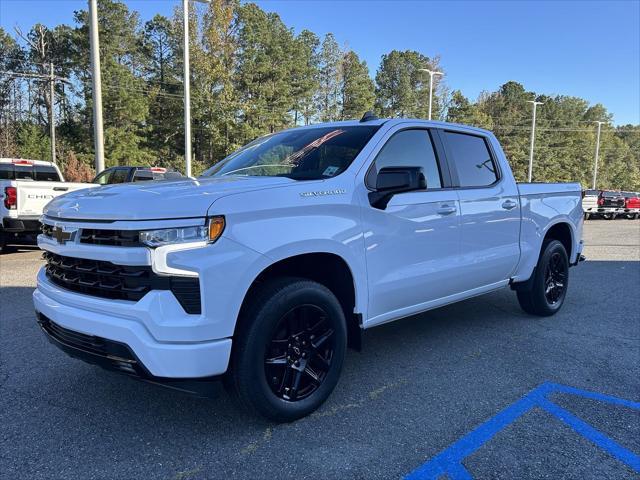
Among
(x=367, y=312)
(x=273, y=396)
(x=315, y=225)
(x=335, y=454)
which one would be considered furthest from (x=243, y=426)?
(x=315, y=225)

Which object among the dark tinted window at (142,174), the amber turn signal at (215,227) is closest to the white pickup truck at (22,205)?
the dark tinted window at (142,174)

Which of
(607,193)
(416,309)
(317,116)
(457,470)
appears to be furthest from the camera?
(317,116)

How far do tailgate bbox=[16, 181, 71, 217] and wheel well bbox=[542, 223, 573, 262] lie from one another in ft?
27.3

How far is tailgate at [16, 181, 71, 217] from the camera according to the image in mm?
9102

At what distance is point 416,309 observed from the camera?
3916 mm

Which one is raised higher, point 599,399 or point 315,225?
point 315,225

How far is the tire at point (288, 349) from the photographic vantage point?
2766mm

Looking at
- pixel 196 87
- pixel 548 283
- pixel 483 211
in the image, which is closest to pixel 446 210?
pixel 483 211

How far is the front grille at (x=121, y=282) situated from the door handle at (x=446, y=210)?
7.08 ft

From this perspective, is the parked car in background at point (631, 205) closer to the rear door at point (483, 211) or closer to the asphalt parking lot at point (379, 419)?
the asphalt parking lot at point (379, 419)

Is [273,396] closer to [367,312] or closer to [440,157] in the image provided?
[367,312]

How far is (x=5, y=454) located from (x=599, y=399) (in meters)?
3.77

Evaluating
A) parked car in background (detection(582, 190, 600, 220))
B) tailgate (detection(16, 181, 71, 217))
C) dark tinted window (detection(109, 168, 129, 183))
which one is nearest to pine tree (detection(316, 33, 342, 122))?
parked car in background (detection(582, 190, 600, 220))

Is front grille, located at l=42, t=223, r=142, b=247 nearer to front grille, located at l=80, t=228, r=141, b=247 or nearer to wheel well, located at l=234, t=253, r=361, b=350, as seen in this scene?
front grille, located at l=80, t=228, r=141, b=247
